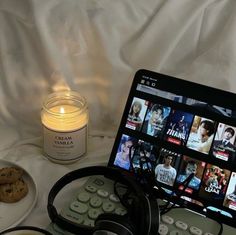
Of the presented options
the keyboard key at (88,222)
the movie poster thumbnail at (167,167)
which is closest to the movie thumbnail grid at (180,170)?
the movie poster thumbnail at (167,167)

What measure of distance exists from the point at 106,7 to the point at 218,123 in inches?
9.8

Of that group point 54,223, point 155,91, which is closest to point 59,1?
point 155,91

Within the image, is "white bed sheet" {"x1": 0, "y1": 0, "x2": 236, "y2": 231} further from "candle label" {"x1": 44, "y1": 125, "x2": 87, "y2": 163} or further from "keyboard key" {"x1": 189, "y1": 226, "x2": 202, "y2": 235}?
"keyboard key" {"x1": 189, "y1": 226, "x2": 202, "y2": 235}

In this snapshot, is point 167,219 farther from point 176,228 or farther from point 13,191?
point 13,191

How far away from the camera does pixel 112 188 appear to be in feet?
2.04

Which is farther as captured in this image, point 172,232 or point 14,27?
point 14,27

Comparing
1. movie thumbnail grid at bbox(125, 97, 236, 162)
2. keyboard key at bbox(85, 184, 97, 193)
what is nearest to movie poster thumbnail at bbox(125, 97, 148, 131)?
movie thumbnail grid at bbox(125, 97, 236, 162)

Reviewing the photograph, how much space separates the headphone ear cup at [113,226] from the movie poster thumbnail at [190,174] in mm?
144

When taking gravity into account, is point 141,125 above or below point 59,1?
below

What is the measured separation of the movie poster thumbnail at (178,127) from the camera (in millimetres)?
613

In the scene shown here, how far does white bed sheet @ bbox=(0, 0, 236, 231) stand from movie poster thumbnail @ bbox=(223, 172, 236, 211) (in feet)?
0.54

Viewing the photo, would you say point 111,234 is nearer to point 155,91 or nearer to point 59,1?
point 155,91

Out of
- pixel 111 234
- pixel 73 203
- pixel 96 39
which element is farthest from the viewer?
pixel 96 39

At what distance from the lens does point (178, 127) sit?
617mm
